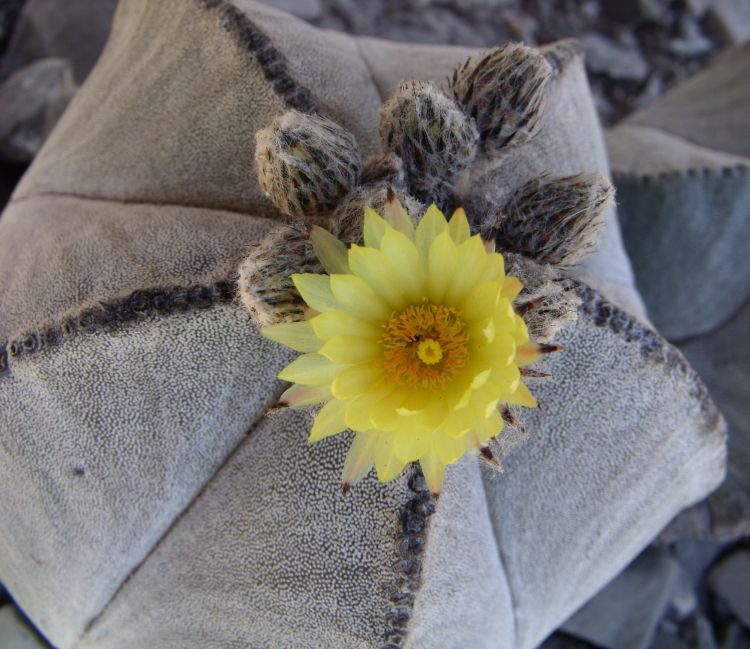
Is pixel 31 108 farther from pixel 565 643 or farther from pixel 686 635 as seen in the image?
pixel 686 635

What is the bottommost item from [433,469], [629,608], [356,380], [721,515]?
[629,608]

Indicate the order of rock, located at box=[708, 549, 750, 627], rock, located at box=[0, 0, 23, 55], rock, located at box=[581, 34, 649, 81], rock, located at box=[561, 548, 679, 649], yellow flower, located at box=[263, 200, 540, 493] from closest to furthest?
yellow flower, located at box=[263, 200, 540, 493]
rock, located at box=[561, 548, 679, 649]
rock, located at box=[708, 549, 750, 627]
rock, located at box=[0, 0, 23, 55]
rock, located at box=[581, 34, 649, 81]

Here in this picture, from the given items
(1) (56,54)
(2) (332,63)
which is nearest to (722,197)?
(2) (332,63)

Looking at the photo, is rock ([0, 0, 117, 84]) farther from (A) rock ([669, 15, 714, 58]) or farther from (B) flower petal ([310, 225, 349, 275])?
(A) rock ([669, 15, 714, 58])

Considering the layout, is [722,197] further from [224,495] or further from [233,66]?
[224,495]

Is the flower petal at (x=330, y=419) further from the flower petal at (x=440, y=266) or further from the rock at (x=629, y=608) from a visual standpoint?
the rock at (x=629, y=608)

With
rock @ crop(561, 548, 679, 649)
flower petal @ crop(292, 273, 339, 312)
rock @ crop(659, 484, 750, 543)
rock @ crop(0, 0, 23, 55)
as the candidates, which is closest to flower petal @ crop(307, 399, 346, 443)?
flower petal @ crop(292, 273, 339, 312)

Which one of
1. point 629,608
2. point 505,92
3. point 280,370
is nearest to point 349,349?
point 280,370
